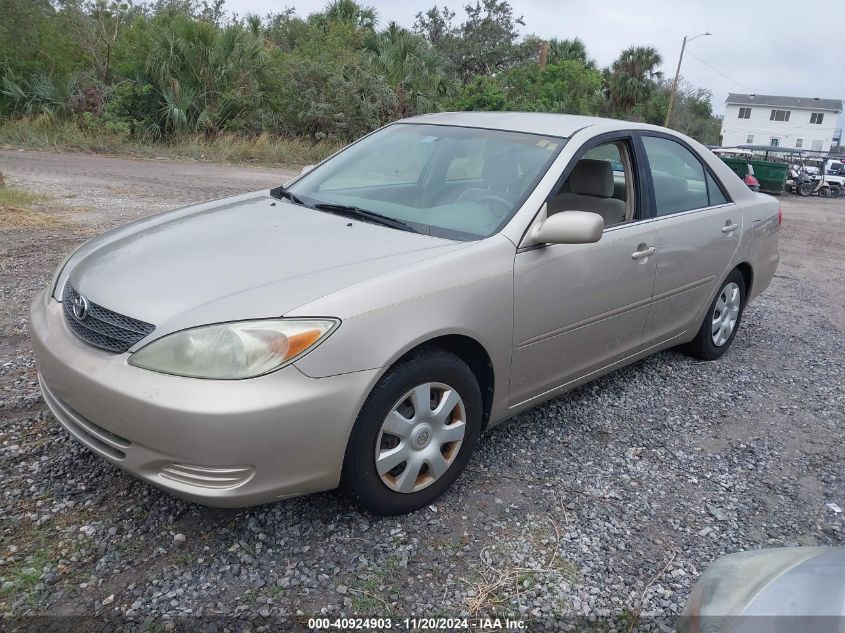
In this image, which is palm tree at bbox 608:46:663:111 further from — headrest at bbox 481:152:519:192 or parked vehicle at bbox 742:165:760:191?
headrest at bbox 481:152:519:192

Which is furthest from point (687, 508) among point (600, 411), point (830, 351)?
point (830, 351)

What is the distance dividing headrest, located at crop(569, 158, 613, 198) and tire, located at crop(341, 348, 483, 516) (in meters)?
1.55

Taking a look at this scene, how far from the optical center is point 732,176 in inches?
191

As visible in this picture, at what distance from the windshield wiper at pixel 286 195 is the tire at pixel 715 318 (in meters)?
2.72

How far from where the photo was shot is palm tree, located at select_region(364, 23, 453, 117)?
66.4ft

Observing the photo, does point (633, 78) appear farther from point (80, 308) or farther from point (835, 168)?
point (80, 308)

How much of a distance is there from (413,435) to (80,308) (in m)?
1.35

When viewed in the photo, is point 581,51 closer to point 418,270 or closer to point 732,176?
point 732,176

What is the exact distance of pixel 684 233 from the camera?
13.5ft

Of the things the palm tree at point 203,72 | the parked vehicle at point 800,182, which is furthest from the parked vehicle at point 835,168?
the palm tree at point 203,72

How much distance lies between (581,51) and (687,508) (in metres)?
39.5

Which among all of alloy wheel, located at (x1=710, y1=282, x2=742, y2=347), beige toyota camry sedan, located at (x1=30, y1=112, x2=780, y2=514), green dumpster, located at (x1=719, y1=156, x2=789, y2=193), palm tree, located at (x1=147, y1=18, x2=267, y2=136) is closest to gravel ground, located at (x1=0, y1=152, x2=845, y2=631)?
beige toyota camry sedan, located at (x1=30, y1=112, x2=780, y2=514)

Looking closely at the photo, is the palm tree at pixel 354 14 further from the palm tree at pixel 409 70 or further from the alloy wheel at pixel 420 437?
the alloy wheel at pixel 420 437

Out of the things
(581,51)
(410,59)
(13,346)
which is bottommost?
(13,346)
